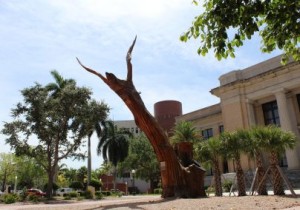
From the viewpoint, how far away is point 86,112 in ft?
110

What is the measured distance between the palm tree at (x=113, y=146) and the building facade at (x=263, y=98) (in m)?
17.9

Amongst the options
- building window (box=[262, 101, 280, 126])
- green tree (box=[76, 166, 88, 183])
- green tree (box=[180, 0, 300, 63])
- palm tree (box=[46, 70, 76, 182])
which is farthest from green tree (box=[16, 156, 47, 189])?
green tree (box=[180, 0, 300, 63])

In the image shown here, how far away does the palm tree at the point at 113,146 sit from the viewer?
51.2 meters

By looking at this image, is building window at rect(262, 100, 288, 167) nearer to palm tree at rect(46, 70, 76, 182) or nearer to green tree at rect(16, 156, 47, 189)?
palm tree at rect(46, 70, 76, 182)

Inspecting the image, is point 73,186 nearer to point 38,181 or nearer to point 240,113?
point 38,181

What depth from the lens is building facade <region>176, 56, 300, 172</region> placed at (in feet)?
110

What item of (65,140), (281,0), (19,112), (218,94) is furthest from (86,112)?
(281,0)

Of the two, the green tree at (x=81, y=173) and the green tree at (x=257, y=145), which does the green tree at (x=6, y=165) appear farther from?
the green tree at (x=257, y=145)

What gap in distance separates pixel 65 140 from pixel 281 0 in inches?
1214

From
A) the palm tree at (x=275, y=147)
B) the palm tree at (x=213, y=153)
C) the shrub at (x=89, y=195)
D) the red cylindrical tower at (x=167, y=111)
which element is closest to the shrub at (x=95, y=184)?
the red cylindrical tower at (x=167, y=111)

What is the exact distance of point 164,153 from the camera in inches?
613

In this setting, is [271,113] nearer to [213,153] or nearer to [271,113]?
[271,113]

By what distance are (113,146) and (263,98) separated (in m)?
23.8

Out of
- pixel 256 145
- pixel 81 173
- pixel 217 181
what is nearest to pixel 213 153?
pixel 217 181
